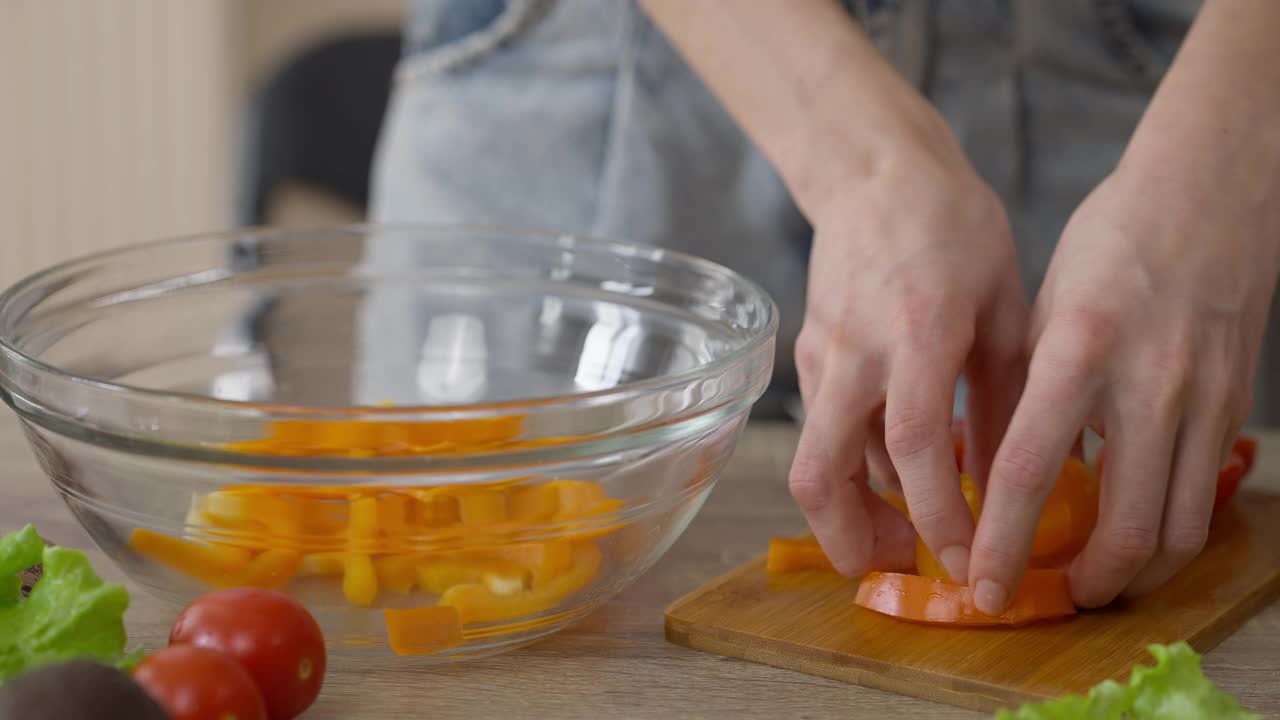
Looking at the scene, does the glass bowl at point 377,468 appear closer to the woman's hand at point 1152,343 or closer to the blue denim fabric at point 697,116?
the woman's hand at point 1152,343

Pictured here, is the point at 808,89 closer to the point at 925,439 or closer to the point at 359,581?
the point at 925,439

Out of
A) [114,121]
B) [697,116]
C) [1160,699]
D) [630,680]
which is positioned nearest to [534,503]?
[630,680]

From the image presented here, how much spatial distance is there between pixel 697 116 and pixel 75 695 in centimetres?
115

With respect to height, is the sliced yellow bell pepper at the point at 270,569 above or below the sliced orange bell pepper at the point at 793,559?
above

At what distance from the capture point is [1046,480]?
0.94 m

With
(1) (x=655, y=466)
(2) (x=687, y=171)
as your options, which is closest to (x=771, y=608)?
(1) (x=655, y=466)

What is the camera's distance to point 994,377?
1.08m

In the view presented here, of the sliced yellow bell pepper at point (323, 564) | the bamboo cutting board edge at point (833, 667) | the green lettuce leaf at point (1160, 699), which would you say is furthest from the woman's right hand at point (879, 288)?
the sliced yellow bell pepper at point (323, 564)

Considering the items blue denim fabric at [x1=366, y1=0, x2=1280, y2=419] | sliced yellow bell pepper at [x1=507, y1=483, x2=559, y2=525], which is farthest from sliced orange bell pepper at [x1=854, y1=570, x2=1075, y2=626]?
blue denim fabric at [x1=366, y1=0, x2=1280, y2=419]

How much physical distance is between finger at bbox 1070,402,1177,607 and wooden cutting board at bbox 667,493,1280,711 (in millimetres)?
47

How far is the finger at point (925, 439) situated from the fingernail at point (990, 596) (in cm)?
4

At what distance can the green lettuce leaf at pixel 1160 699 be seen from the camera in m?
0.77

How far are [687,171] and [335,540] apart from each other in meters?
0.89

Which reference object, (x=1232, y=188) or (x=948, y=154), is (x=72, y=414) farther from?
(x=1232, y=188)
